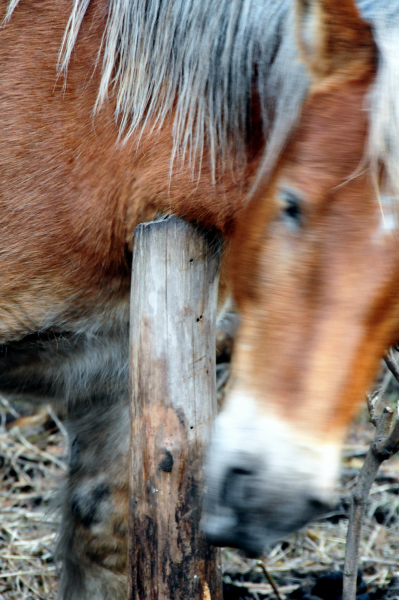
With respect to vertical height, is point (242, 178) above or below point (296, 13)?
below

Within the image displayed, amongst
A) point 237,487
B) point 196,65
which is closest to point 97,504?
point 237,487

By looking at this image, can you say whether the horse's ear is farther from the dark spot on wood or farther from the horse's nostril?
the dark spot on wood

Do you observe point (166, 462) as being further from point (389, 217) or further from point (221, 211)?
point (389, 217)

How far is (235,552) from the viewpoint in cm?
230

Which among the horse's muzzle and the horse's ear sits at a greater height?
the horse's ear

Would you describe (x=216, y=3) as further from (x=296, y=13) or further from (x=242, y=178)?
(x=242, y=178)

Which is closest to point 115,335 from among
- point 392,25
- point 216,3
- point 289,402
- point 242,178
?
point 242,178

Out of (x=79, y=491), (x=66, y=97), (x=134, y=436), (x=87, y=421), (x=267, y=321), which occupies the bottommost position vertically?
(x=79, y=491)

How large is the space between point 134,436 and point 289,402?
0.50m

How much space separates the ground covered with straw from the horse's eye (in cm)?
138

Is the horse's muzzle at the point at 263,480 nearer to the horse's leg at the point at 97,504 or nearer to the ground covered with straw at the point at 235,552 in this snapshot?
the horse's leg at the point at 97,504

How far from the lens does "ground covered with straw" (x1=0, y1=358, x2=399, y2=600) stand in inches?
90.4

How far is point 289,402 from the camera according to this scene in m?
1.10

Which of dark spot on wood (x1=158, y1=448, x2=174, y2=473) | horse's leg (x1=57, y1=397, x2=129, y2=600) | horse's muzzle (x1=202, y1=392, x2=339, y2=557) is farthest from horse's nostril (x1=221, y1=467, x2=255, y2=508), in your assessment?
horse's leg (x1=57, y1=397, x2=129, y2=600)
